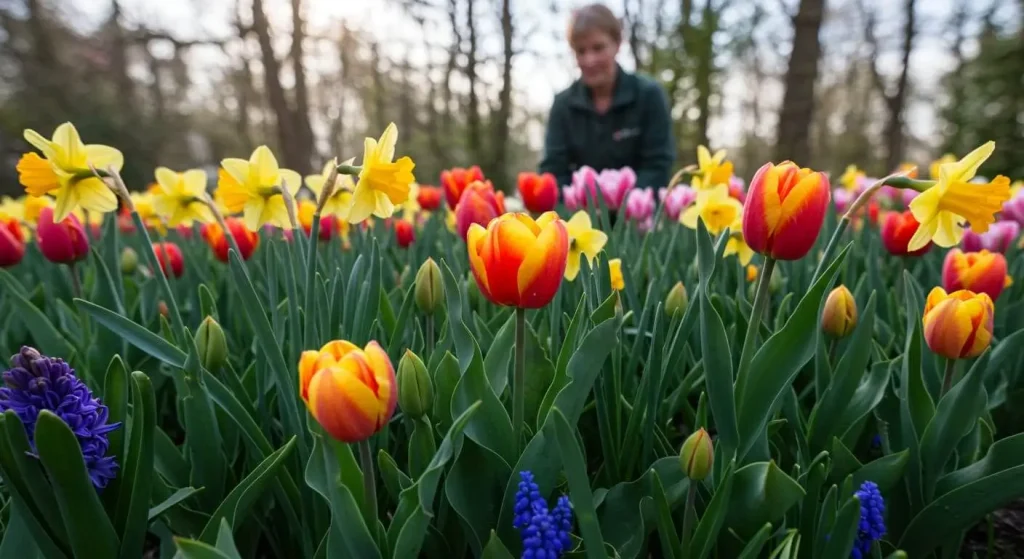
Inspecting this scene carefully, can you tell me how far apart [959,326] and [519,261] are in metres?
0.54

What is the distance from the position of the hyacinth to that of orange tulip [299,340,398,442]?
0.25m

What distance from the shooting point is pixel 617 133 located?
11.2 ft

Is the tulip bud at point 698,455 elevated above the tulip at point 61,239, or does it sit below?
below

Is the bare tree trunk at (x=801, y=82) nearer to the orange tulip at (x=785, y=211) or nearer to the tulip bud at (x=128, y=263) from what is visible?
the tulip bud at (x=128, y=263)

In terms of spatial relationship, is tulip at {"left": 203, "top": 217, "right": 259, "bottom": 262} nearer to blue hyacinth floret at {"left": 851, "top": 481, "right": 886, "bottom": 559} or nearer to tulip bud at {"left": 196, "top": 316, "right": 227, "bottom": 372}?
tulip bud at {"left": 196, "top": 316, "right": 227, "bottom": 372}

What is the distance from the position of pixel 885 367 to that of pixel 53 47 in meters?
11.1

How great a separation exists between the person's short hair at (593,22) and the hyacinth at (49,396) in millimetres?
2910

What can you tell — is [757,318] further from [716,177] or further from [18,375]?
[716,177]

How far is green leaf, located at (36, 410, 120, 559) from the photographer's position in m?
0.54

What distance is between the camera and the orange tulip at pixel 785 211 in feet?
2.15

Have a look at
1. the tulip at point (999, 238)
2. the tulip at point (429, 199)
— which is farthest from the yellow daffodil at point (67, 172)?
the tulip at point (999, 238)

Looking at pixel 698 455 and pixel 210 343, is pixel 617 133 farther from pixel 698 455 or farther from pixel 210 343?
pixel 698 455

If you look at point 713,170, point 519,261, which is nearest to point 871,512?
point 519,261

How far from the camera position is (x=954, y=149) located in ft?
25.3
